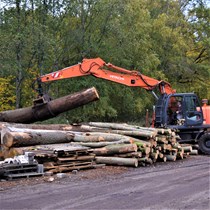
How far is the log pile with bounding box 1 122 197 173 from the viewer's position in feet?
39.2

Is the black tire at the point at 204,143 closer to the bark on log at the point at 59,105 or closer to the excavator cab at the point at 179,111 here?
the excavator cab at the point at 179,111

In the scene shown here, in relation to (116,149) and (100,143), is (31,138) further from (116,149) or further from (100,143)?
(116,149)

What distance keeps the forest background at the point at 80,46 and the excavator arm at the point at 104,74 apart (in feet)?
18.8

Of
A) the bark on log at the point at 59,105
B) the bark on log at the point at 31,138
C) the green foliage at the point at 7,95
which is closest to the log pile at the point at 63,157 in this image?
the bark on log at the point at 31,138

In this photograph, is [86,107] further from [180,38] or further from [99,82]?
[180,38]

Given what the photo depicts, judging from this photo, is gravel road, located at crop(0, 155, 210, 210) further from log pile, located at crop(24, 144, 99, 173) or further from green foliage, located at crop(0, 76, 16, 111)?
green foliage, located at crop(0, 76, 16, 111)

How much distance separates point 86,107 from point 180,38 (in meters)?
12.0

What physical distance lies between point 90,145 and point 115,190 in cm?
454

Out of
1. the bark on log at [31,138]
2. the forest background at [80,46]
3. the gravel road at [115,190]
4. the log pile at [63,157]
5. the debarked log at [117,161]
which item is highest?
the forest background at [80,46]

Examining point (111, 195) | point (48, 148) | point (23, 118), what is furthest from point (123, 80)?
point (111, 195)

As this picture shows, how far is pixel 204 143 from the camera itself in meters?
17.3

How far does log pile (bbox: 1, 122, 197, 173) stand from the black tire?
1592mm

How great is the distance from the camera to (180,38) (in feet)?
109

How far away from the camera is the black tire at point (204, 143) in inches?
675
